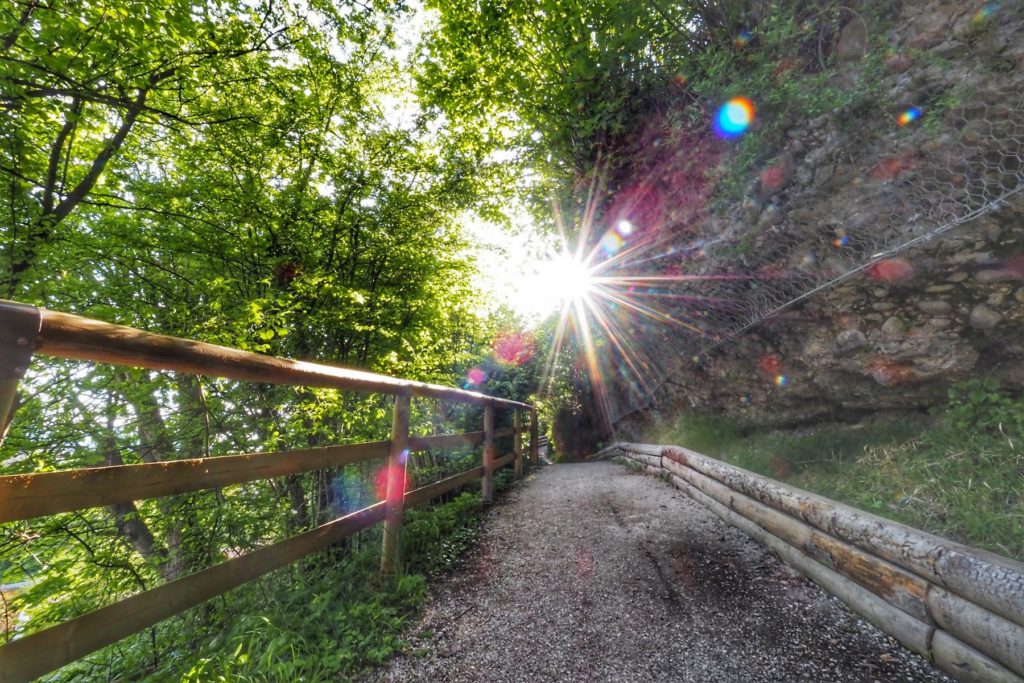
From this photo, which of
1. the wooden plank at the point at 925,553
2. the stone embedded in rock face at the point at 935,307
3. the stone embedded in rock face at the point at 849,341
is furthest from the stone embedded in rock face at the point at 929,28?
the wooden plank at the point at 925,553

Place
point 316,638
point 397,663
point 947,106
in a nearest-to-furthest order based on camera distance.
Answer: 1. point 397,663
2. point 316,638
3. point 947,106

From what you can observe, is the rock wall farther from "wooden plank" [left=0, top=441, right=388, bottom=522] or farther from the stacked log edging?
"wooden plank" [left=0, top=441, right=388, bottom=522]

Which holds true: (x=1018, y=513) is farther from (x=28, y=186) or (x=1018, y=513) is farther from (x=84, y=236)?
(x=28, y=186)

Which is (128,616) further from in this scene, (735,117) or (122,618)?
(735,117)

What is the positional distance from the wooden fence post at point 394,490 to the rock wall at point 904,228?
3.84m

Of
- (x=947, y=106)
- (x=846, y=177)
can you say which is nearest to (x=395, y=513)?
(x=846, y=177)

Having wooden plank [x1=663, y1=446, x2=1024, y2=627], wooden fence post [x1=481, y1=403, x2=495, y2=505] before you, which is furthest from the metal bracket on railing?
wooden fence post [x1=481, y1=403, x2=495, y2=505]

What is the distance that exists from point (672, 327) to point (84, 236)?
7286 millimetres

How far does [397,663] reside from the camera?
6.10 feet

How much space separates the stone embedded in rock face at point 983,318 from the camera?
274 cm

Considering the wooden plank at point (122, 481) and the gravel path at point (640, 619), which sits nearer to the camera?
the wooden plank at point (122, 481)

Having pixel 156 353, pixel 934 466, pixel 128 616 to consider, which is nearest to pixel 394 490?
pixel 128 616

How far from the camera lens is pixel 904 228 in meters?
2.90

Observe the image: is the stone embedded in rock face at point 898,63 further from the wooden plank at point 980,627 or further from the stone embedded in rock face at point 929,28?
the wooden plank at point 980,627
